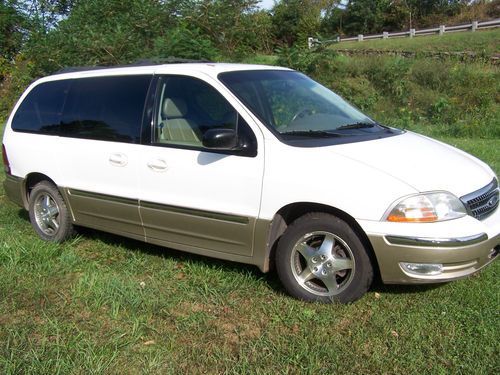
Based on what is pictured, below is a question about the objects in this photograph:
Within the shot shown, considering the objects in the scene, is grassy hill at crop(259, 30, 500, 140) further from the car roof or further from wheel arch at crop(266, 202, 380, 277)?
wheel arch at crop(266, 202, 380, 277)

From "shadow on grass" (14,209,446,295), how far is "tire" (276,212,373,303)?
0.26 metres

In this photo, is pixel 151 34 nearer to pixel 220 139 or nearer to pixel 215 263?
pixel 215 263

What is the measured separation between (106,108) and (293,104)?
1.70m

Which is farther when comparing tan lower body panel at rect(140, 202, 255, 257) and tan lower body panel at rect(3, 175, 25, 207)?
tan lower body panel at rect(3, 175, 25, 207)

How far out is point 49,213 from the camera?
533cm

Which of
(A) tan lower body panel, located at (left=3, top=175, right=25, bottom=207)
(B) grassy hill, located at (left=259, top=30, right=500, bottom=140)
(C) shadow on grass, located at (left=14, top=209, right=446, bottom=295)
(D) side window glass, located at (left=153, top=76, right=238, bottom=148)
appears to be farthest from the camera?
(B) grassy hill, located at (left=259, top=30, right=500, bottom=140)

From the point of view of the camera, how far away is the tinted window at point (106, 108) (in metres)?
4.44

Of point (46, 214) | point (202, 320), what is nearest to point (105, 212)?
point (46, 214)

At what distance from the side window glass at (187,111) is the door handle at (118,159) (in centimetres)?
34

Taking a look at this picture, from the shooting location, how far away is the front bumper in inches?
128

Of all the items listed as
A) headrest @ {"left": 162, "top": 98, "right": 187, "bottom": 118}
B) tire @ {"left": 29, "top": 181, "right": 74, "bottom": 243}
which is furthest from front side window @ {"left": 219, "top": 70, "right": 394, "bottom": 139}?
tire @ {"left": 29, "top": 181, "right": 74, "bottom": 243}

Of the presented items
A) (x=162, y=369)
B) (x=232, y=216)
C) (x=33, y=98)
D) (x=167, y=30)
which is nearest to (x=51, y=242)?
(x=33, y=98)

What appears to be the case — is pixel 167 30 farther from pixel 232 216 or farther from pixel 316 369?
pixel 316 369

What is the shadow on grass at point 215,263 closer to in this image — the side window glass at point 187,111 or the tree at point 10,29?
the side window glass at point 187,111
